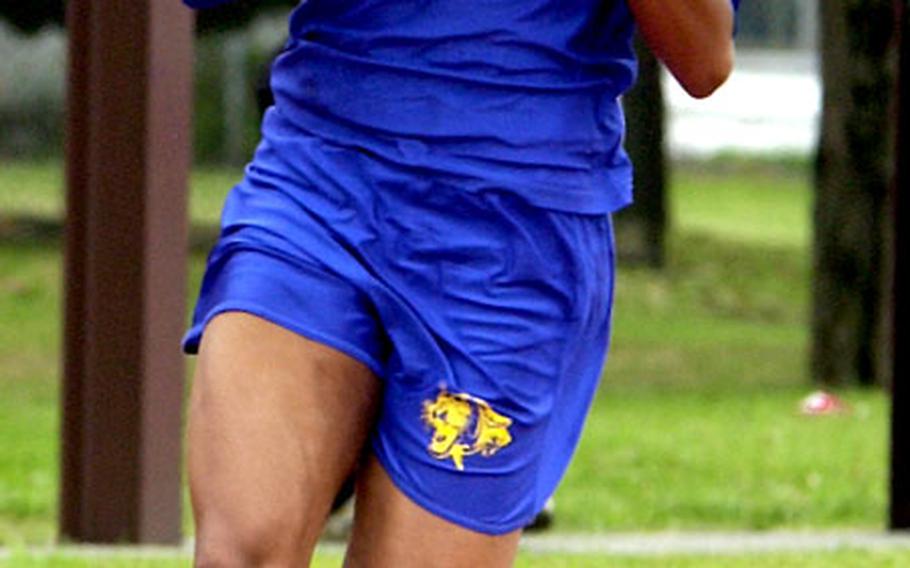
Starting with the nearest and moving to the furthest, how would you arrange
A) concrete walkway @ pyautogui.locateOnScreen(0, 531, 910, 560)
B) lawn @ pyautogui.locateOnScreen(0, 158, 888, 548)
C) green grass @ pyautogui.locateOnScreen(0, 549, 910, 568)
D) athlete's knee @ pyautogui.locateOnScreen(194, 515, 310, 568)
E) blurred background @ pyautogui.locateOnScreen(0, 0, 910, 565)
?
athlete's knee @ pyautogui.locateOnScreen(194, 515, 310, 568) < green grass @ pyautogui.locateOnScreen(0, 549, 910, 568) < concrete walkway @ pyautogui.locateOnScreen(0, 531, 910, 560) < lawn @ pyautogui.locateOnScreen(0, 158, 888, 548) < blurred background @ pyautogui.locateOnScreen(0, 0, 910, 565)

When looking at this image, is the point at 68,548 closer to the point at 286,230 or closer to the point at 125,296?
the point at 125,296

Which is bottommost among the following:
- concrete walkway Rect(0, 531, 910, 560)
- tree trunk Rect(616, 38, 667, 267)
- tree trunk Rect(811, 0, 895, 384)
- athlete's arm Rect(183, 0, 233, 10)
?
tree trunk Rect(616, 38, 667, 267)

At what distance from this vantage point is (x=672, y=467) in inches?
415

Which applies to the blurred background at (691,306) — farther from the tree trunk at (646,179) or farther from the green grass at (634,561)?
the green grass at (634,561)

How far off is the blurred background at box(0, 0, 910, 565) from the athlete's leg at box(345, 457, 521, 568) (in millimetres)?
4360

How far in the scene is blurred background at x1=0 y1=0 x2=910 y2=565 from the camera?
32.0 feet

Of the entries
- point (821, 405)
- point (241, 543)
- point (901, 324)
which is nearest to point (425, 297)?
point (241, 543)

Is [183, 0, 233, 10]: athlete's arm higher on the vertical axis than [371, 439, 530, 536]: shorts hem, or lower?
higher

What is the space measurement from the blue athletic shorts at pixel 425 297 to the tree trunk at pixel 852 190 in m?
11.7

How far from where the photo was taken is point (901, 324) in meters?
8.31

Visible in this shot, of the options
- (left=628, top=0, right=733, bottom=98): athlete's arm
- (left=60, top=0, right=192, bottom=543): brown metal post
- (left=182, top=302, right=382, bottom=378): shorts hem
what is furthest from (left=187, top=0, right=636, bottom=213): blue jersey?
(left=60, top=0, right=192, bottom=543): brown metal post

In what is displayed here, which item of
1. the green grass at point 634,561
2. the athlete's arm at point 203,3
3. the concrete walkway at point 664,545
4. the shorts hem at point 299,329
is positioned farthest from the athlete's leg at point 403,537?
the concrete walkway at point 664,545

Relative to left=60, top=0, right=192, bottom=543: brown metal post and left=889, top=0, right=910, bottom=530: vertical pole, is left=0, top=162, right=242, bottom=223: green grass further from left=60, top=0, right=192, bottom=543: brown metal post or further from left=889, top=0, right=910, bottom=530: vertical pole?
left=60, top=0, right=192, bottom=543: brown metal post

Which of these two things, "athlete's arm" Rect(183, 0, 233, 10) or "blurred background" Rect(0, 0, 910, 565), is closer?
"athlete's arm" Rect(183, 0, 233, 10)
